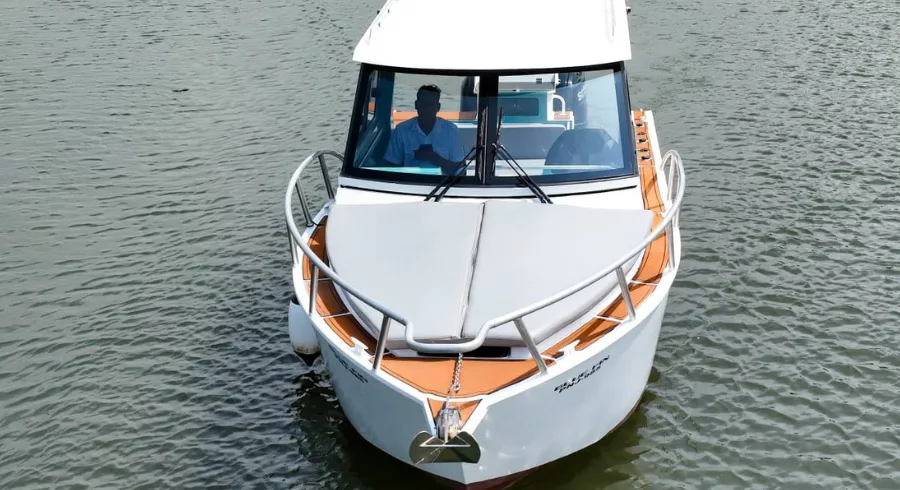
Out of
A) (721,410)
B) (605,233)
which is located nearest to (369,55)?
(605,233)

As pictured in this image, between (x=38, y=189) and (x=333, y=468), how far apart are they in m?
7.87

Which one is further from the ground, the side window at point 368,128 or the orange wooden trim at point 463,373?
the side window at point 368,128

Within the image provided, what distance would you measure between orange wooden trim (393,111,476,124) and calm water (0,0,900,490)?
2729 mm

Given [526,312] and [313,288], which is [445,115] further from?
[526,312]

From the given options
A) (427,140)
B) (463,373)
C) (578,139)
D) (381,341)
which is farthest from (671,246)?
(381,341)

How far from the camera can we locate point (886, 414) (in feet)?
29.0

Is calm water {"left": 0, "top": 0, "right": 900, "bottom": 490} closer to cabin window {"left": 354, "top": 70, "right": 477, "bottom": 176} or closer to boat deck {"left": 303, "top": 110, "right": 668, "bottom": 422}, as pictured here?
boat deck {"left": 303, "top": 110, "right": 668, "bottom": 422}

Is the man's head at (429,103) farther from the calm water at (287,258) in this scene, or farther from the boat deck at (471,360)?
the calm water at (287,258)

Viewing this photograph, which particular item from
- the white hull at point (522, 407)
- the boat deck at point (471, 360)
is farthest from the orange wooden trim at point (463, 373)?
the white hull at point (522, 407)

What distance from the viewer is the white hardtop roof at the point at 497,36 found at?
8.73 m

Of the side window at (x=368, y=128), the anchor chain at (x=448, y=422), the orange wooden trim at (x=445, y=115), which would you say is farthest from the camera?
the side window at (x=368, y=128)

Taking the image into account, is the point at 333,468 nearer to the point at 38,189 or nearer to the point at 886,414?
the point at 886,414

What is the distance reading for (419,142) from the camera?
356 inches

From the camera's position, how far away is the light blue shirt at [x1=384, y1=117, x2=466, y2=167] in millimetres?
8922
